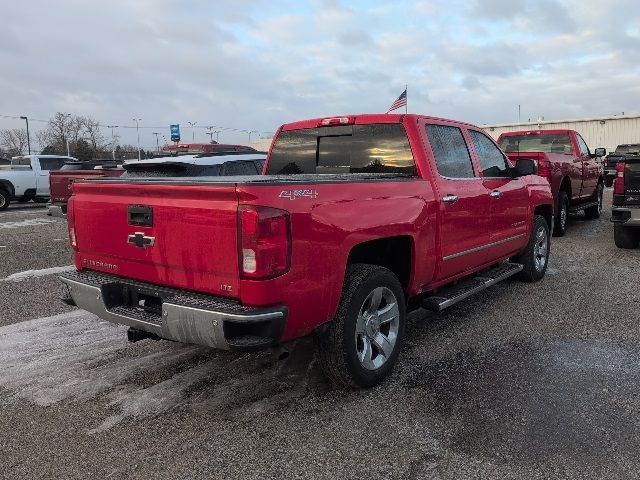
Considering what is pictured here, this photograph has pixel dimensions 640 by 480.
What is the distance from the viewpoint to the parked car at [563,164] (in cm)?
936

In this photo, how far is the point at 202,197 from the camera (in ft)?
10.1

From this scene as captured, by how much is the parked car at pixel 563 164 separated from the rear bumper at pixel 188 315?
7277mm

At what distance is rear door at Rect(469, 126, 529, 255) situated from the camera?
208 inches

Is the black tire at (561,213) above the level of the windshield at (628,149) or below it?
below

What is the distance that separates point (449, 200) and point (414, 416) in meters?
1.84

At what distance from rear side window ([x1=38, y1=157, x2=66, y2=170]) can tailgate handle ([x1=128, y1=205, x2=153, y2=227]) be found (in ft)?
55.7

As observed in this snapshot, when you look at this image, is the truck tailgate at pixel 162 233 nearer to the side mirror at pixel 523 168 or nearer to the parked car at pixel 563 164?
the side mirror at pixel 523 168

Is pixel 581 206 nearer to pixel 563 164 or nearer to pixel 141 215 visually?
pixel 563 164

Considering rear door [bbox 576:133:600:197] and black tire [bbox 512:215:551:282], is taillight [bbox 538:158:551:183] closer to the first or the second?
rear door [bbox 576:133:600:197]

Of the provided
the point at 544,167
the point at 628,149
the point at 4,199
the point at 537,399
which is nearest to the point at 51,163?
the point at 4,199

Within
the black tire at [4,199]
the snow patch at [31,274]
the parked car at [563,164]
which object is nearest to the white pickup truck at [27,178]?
the black tire at [4,199]

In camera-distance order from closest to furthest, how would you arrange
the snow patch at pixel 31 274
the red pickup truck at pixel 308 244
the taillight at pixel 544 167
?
1. the red pickup truck at pixel 308 244
2. the snow patch at pixel 31 274
3. the taillight at pixel 544 167

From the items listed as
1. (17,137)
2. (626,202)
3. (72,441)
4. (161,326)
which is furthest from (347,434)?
(17,137)

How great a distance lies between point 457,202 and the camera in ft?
14.9
